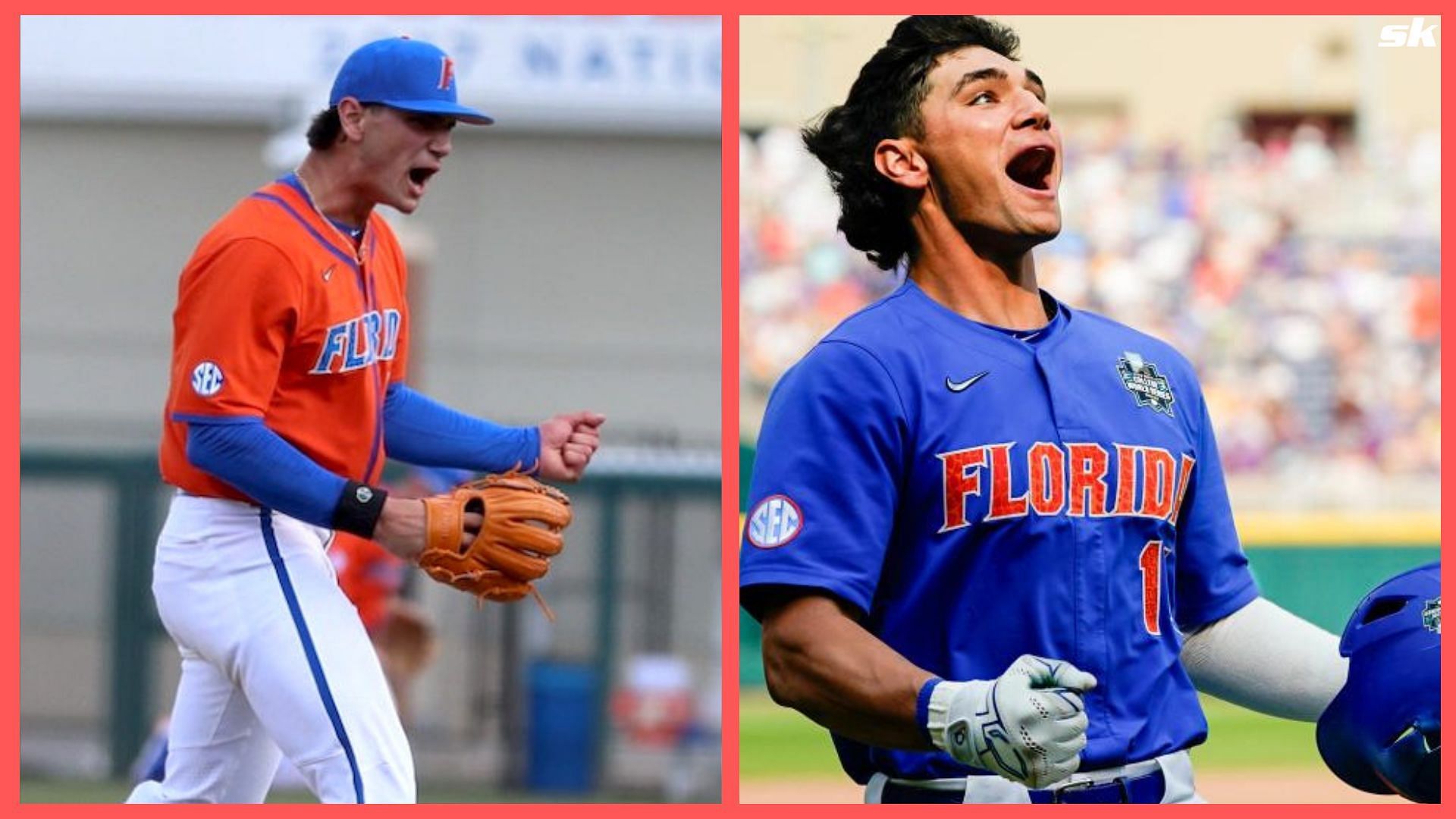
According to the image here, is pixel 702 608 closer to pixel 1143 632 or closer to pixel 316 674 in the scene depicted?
pixel 316 674

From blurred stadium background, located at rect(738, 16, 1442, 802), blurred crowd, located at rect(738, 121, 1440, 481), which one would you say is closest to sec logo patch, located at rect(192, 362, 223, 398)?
blurred stadium background, located at rect(738, 16, 1442, 802)

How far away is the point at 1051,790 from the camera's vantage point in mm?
2541

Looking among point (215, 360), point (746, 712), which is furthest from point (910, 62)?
point (746, 712)

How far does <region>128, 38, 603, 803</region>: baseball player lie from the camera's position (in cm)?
331

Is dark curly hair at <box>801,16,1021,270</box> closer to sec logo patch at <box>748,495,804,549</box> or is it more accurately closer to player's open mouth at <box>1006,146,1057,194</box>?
player's open mouth at <box>1006,146,1057,194</box>

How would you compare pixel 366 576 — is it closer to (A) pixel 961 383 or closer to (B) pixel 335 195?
(B) pixel 335 195

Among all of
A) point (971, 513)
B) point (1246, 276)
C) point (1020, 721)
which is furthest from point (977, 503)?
point (1246, 276)

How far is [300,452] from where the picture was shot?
3.35m

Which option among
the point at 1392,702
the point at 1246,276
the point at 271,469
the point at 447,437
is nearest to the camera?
the point at 1392,702

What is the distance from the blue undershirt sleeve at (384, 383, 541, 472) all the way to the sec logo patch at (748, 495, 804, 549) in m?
1.21

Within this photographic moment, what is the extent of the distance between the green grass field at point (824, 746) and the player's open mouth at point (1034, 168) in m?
6.91

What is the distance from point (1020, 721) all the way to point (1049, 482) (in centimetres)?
41

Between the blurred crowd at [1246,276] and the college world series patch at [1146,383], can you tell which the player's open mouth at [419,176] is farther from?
the blurred crowd at [1246,276]

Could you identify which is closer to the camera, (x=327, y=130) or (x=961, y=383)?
(x=961, y=383)
